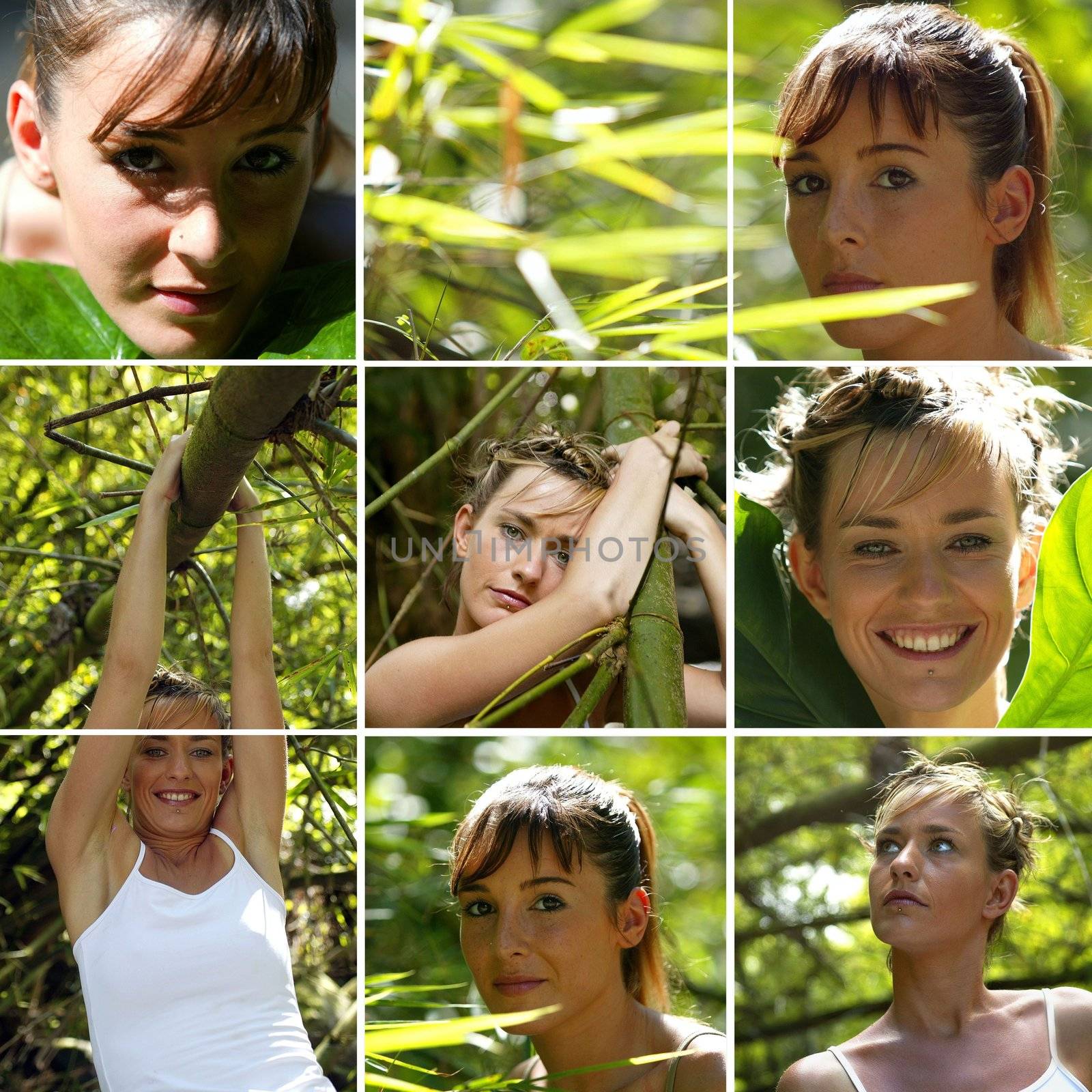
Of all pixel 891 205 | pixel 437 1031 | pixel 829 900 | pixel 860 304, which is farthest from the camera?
pixel 829 900

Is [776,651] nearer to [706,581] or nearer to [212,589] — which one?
[706,581]

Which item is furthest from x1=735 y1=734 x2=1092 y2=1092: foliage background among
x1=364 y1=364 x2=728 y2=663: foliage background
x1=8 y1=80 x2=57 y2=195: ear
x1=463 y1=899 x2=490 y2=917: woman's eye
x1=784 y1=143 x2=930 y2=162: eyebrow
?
x1=8 y1=80 x2=57 y2=195: ear

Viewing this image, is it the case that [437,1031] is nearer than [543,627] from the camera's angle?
Yes

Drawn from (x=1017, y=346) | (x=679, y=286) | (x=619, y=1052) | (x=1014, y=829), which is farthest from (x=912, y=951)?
(x=679, y=286)

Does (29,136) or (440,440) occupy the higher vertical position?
(29,136)

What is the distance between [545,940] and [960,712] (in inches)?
26.7

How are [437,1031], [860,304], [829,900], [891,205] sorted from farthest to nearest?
[829,900] → [891,205] → [860,304] → [437,1031]

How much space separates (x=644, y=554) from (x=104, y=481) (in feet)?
2.55

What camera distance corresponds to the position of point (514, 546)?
1.90m

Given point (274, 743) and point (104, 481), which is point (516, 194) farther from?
point (274, 743)

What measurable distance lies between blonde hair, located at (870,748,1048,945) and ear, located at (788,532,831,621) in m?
0.26

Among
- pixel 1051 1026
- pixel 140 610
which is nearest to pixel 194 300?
pixel 140 610

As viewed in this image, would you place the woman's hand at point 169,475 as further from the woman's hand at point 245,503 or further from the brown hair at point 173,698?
the brown hair at point 173,698

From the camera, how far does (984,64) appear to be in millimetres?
1911
